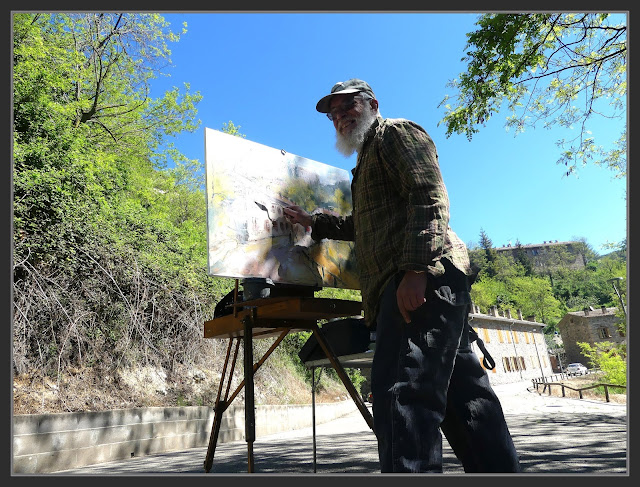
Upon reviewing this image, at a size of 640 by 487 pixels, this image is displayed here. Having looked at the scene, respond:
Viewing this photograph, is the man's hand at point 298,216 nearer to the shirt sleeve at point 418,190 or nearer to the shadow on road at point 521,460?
the shirt sleeve at point 418,190

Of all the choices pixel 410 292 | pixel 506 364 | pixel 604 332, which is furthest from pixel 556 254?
pixel 506 364

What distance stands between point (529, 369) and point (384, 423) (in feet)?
83.1

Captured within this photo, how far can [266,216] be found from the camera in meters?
2.57

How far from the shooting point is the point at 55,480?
1336 millimetres

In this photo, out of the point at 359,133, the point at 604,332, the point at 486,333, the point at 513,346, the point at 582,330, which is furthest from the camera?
the point at 513,346

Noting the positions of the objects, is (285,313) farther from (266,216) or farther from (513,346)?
(513,346)

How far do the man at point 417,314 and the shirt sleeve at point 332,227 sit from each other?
603 mm

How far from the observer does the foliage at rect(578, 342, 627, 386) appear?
10422 millimetres

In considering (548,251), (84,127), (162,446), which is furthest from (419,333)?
(548,251)

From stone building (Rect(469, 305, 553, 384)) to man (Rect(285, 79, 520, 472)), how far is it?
19.1 m

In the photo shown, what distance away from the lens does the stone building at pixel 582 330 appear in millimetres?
14480

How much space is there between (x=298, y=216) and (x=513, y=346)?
79.1 ft

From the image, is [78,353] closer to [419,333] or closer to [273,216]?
[273,216]

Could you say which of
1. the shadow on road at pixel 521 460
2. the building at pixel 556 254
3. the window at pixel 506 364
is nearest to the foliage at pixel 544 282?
the building at pixel 556 254
